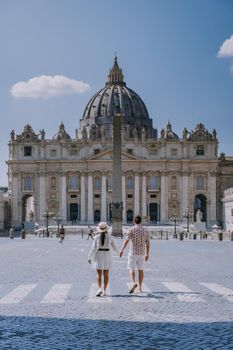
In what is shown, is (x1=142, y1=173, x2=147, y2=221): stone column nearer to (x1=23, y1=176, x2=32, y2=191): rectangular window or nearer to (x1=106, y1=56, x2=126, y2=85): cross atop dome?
(x1=23, y1=176, x2=32, y2=191): rectangular window

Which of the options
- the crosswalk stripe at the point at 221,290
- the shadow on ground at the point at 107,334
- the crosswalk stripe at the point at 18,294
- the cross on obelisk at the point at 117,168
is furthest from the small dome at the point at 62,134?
the shadow on ground at the point at 107,334

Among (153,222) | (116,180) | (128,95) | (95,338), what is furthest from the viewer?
(128,95)

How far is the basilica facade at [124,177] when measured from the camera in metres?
103

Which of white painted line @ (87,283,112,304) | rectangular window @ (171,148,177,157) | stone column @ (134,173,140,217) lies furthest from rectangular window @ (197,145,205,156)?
white painted line @ (87,283,112,304)

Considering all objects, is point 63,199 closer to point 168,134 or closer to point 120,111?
point 168,134

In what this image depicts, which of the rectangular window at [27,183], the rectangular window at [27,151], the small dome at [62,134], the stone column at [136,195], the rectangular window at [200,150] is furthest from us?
the small dome at [62,134]

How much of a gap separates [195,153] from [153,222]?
45.2 ft

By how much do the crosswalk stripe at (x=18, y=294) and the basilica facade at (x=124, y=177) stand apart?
281ft

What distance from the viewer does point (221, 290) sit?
15.6m

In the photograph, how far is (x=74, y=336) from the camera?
9812mm

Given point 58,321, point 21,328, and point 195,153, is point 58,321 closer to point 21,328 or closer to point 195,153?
point 21,328

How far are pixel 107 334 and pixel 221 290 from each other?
20.5 feet

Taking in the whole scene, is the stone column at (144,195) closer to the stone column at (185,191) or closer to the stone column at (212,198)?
the stone column at (185,191)

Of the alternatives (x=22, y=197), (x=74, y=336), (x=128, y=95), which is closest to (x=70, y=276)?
(x=74, y=336)
